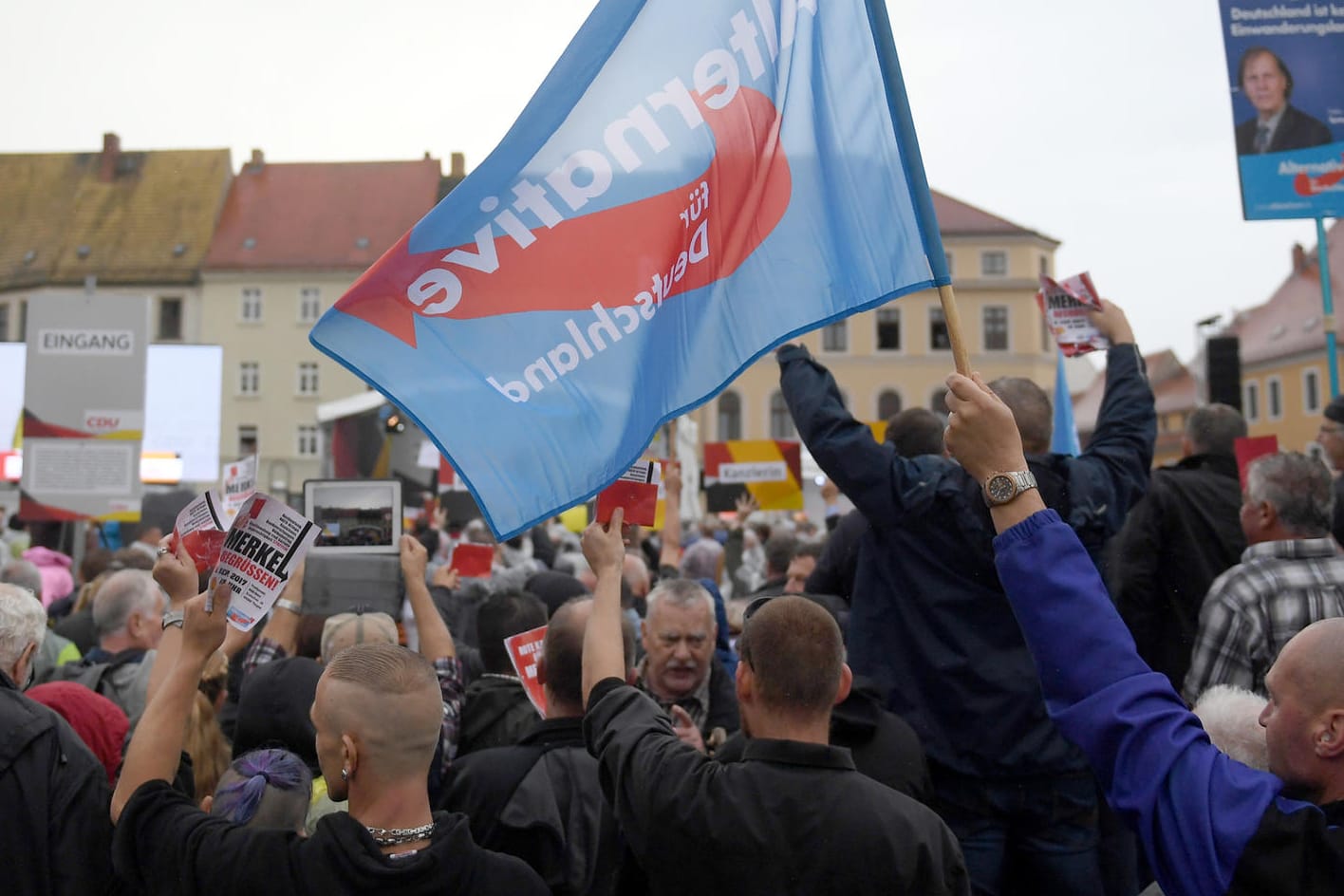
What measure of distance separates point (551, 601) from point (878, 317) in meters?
60.5

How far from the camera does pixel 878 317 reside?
65.9 metres

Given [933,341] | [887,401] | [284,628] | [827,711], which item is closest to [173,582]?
[827,711]

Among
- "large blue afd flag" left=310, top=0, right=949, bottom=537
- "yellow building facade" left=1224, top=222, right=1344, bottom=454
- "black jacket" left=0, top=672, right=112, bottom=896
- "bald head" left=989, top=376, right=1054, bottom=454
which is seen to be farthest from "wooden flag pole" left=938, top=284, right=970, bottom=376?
"yellow building facade" left=1224, top=222, right=1344, bottom=454

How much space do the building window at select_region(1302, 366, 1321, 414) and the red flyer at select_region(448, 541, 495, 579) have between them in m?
50.6

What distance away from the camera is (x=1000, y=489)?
2.13 metres

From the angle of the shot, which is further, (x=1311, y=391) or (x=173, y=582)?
(x=1311, y=391)

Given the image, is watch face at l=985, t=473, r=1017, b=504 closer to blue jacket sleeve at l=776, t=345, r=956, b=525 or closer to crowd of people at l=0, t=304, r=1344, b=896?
crowd of people at l=0, t=304, r=1344, b=896

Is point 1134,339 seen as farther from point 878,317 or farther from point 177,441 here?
point 878,317

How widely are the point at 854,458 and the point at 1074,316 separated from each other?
114 centimetres

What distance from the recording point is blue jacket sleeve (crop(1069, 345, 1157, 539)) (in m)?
3.91

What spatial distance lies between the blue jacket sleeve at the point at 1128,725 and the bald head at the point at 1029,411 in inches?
77.3

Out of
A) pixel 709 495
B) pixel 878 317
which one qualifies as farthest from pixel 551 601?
pixel 878 317

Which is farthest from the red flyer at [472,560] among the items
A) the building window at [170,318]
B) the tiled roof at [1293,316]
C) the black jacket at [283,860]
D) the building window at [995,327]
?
the building window at [995,327]

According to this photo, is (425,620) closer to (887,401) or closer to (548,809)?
(548,809)
